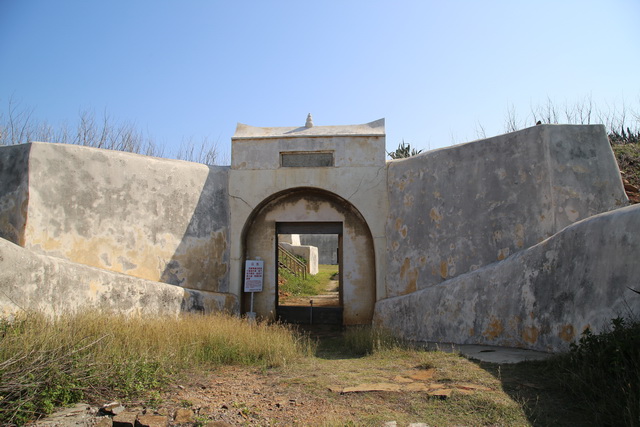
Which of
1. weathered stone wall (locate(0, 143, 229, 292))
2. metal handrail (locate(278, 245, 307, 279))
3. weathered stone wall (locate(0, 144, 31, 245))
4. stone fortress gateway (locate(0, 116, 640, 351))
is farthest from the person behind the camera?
metal handrail (locate(278, 245, 307, 279))

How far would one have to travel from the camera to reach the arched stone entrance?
10367 millimetres

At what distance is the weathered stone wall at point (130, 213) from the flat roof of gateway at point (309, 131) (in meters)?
1.05

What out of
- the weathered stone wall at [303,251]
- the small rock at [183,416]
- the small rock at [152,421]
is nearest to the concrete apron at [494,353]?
the small rock at [183,416]

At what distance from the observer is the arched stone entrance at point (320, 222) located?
34.0 ft

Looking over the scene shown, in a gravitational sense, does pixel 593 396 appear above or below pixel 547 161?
below

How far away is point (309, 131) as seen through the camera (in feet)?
34.4

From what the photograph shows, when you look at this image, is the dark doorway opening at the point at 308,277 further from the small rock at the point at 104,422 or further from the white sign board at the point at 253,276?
the small rock at the point at 104,422

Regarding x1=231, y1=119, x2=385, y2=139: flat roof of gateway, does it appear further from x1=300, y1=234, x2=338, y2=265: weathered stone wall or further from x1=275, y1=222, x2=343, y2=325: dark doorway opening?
x1=300, y1=234, x2=338, y2=265: weathered stone wall

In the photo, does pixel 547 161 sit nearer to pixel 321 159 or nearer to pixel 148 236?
pixel 321 159

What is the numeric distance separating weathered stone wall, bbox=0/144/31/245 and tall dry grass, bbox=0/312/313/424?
2271mm

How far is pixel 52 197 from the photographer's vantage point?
7.94 meters

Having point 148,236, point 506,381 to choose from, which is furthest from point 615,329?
point 148,236

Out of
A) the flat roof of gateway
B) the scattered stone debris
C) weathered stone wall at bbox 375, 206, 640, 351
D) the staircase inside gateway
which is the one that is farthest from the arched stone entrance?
the scattered stone debris

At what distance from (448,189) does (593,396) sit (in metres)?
4.98
